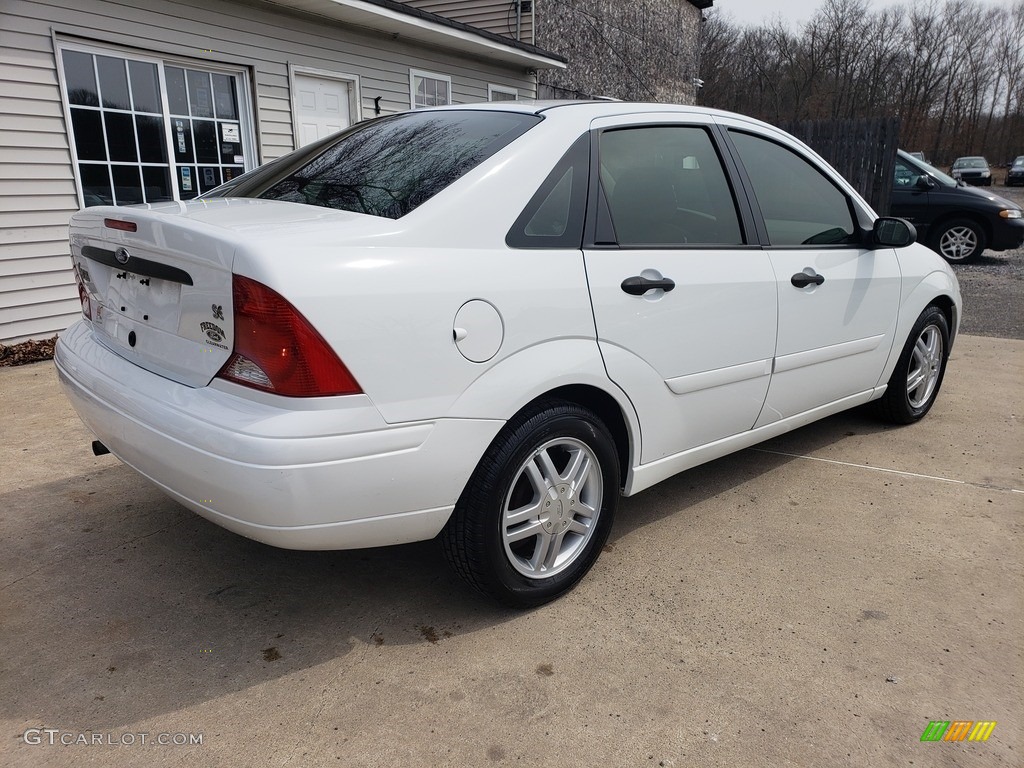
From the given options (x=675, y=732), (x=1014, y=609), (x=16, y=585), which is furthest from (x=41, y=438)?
(x=1014, y=609)

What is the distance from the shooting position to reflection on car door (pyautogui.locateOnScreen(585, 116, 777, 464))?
252 centimetres

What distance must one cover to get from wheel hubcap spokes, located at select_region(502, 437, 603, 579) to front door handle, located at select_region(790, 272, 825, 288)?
128 centimetres

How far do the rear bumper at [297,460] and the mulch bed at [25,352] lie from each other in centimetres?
445

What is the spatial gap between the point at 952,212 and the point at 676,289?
1063 centimetres

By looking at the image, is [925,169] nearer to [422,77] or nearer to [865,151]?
[865,151]

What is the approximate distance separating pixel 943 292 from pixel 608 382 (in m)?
2.77

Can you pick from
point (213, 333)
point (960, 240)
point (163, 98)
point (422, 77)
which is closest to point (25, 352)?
point (163, 98)

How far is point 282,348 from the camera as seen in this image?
1.90m

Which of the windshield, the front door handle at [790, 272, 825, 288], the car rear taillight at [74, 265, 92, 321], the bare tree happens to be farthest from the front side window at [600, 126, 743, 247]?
the bare tree

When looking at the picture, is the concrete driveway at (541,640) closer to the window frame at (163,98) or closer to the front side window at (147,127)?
the window frame at (163,98)

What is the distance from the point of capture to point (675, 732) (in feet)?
6.48

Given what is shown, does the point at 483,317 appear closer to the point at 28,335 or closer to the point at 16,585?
the point at 16,585

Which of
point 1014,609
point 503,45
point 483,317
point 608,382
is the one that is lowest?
point 1014,609

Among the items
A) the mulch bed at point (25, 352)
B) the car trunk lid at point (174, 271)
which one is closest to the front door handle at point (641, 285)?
the car trunk lid at point (174, 271)
